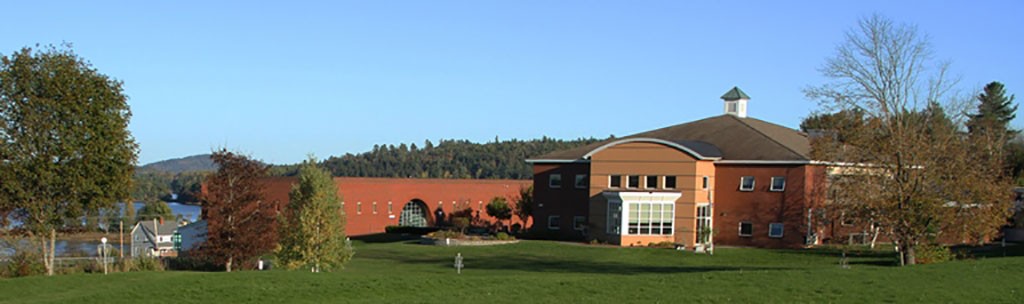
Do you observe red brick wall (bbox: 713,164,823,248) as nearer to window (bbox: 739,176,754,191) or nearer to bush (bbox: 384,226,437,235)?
window (bbox: 739,176,754,191)

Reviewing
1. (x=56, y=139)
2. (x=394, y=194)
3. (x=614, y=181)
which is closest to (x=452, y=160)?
(x=394, y=194)

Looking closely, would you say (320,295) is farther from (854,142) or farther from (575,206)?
(575,206)

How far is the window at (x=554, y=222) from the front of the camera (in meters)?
48.6

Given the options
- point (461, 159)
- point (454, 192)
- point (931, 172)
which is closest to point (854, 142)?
point (931, 172)

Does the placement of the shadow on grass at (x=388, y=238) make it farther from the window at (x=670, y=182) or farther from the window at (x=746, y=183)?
the window at (x=746, y=183)

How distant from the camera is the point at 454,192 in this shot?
220ft

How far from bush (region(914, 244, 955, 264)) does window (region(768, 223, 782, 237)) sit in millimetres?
11622

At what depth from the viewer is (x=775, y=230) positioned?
4372 cm

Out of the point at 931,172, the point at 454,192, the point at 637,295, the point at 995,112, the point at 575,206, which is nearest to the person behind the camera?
the point at 637,295

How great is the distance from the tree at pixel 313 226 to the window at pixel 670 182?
20.7 m

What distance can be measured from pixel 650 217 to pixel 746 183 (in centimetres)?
482

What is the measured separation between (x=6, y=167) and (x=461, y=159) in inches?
4585

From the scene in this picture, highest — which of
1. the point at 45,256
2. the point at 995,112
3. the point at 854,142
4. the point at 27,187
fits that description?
the point at 995,112

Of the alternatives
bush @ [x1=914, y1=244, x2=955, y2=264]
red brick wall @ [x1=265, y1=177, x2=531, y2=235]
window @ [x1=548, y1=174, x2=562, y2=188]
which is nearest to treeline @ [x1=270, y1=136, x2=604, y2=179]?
red brick wall @ [x1=265, y1=177, x2=531, y2=235]
